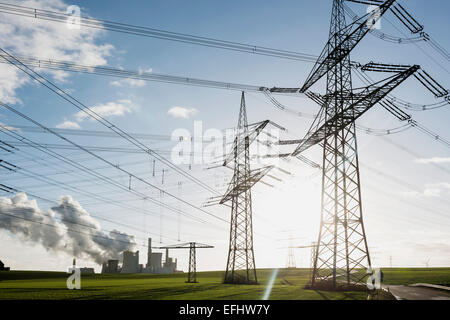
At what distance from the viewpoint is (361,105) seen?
92.8 ft

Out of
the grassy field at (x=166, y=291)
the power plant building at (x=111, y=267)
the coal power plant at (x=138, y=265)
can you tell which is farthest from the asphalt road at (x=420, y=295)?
the power plant building at (x=111, y=267)

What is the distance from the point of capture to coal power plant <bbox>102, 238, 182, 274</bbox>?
181 meters

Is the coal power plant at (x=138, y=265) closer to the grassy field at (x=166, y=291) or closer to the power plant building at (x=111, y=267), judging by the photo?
the power plant building at (x=111, y=267)

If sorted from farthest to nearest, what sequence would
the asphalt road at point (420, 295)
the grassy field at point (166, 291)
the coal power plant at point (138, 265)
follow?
1. the coal power plant at point (138, 265)
2. the asphalt road at point (420, 295)
3. the grassy field at point (166, 291)

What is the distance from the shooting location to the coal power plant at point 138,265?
18062 centimetres

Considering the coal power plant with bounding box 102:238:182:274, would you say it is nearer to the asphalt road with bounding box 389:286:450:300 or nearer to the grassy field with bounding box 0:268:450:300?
the grassy field with bounding box 0:268:450:300

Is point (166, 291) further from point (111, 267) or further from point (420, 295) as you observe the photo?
point (111, 267)

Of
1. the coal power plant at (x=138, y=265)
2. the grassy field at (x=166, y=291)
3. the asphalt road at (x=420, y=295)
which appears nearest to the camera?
the grassy field at (x=166, y=291)

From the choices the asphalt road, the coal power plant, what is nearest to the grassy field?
the asphalt road
